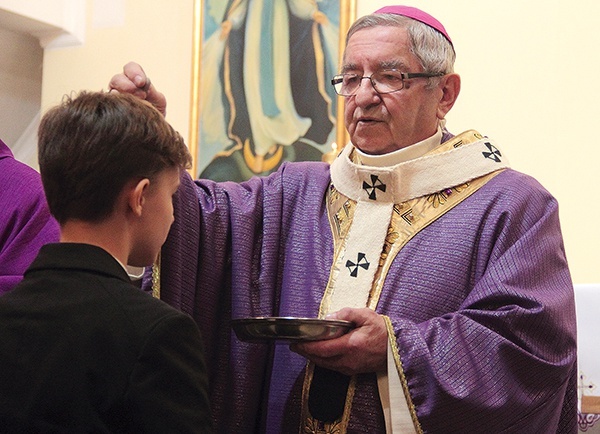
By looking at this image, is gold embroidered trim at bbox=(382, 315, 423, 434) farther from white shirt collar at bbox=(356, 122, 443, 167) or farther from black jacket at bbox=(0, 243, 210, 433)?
black jacket at bbox=(0, 243, 210, 433)

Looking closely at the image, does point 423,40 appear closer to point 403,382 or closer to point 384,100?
point 384,100

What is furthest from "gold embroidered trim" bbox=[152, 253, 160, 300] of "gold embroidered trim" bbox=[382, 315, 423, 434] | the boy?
the boy

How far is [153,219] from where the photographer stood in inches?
84.7

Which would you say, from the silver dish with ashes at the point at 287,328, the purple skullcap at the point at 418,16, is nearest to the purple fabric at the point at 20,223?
the silver dish with ashes at the point at 287,328

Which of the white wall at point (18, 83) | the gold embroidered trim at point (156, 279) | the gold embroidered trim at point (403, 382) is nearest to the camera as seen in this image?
the gold embroidered trim at point (403, 382)

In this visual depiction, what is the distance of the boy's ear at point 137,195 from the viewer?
2092mm

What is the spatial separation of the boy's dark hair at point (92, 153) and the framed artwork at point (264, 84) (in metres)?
4.06

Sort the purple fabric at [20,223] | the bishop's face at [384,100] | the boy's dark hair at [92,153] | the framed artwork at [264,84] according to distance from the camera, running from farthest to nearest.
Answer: the framed artwork at [264,84] → the bishop's face at [384,100] → the purple fabric at [20,223] → the boy's dark hair at [92,153]

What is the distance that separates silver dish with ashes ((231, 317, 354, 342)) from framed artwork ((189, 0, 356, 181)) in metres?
3.49

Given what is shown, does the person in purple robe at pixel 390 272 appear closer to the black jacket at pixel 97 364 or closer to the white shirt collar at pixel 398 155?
the white shirt collar at pixel 398 155

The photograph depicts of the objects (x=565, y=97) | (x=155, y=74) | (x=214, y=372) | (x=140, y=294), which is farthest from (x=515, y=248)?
(x=155, y=74)

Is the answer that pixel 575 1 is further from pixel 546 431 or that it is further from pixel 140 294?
pixel 140 294

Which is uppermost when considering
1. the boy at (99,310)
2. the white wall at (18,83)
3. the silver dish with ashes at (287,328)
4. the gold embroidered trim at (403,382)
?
the boy at (99,310)

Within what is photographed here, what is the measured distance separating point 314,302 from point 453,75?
3.14ft
